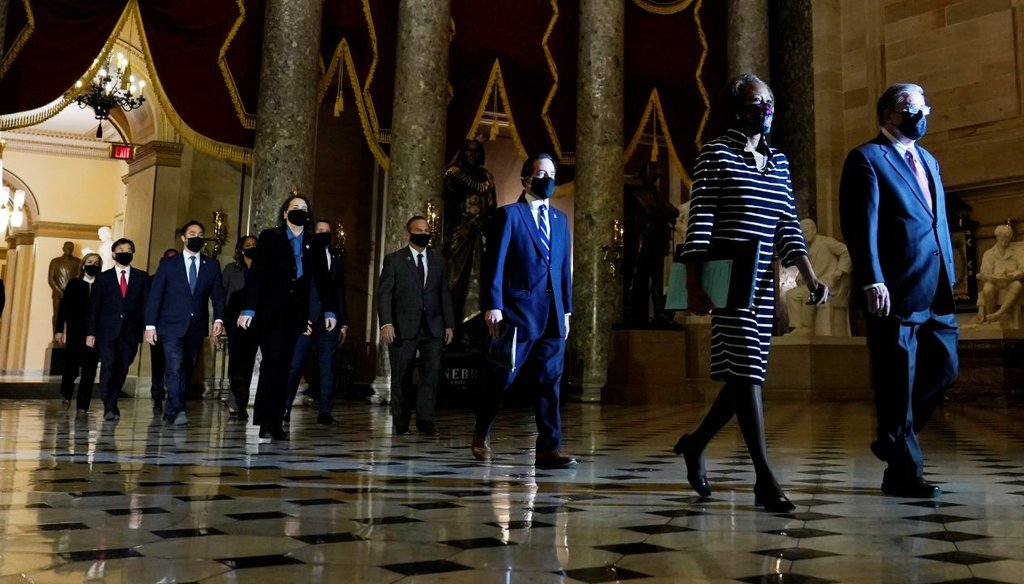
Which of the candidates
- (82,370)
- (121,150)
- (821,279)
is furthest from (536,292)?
(121,150)

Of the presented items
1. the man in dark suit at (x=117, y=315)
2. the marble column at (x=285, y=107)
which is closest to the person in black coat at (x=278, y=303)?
the man in dark suit at (x=117, y=315)

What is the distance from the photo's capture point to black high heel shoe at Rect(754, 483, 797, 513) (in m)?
3.36

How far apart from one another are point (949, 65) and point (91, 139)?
19.5m

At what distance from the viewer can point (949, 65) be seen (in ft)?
52.5

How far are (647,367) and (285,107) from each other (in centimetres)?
548

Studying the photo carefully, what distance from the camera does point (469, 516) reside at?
10.6 ft

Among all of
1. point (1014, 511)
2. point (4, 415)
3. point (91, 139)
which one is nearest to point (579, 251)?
point (4, 415)

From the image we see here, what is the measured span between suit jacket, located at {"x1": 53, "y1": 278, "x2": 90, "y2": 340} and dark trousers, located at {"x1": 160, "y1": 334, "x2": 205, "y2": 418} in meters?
3.39

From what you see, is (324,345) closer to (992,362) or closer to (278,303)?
A: (278,303)

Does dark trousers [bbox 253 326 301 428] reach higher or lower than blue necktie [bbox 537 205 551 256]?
lower

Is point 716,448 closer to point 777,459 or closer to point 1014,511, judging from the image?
point 777,459

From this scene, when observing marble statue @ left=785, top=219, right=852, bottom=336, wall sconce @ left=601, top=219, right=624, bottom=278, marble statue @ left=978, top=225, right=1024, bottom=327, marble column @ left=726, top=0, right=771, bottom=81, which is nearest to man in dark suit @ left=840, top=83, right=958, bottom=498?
wall sconce @ left=601, top=219, right=624, bottom=278

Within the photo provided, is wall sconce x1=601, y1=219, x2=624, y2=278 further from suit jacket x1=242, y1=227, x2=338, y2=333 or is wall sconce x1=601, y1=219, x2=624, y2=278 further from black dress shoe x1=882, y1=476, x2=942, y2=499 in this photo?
black dress shoe x1=882, y1=476, x2=942, y2=499

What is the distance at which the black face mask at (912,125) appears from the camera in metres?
3.92
